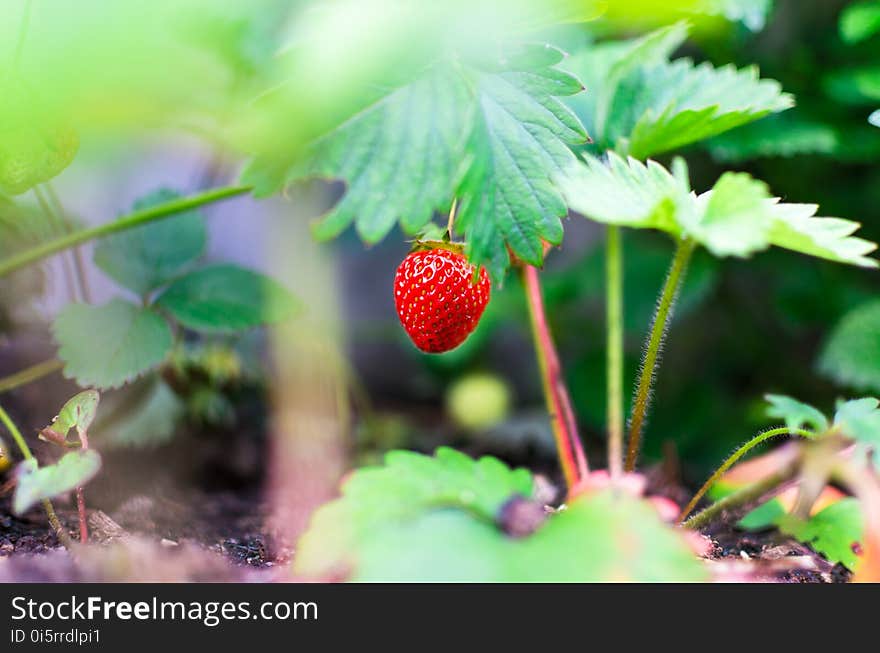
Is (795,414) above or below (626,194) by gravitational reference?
below

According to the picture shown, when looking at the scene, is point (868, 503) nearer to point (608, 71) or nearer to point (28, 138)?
point (608, 71)

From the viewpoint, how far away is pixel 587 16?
77 cm

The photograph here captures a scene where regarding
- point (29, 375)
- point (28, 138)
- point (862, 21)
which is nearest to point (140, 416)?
point (29, 375)

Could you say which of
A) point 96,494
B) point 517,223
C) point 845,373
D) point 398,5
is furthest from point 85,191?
point 845,373

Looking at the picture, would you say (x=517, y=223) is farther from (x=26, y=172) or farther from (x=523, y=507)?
(x=26, y=172)

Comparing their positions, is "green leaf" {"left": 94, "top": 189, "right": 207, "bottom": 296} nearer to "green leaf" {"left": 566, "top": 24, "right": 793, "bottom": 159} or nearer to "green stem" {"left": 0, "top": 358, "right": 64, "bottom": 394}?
"green stem" {"left": 0, "top": 358, "right": 64, "bottom": 394}

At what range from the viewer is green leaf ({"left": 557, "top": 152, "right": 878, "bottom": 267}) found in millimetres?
583

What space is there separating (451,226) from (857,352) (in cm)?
69

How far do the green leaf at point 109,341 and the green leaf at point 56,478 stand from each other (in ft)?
0.69

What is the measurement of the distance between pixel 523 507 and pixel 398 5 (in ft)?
1.63

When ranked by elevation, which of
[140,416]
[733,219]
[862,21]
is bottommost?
[733,219]

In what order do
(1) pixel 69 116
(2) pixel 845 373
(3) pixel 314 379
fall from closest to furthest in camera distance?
(1) pixel 69 116, (2) pixel 845 373, (3) pixel 314 379

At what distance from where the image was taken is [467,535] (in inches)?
22.0

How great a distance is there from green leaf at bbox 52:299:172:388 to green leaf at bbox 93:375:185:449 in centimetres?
26
